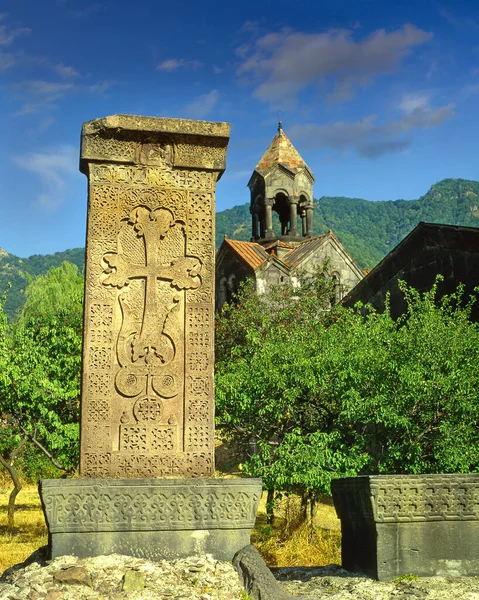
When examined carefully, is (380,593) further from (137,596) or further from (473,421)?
(473,421)

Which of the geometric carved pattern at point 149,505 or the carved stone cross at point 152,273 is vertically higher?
the carved stone cross at point 152,273

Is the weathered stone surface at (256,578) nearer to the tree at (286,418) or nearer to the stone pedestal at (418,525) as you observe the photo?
the stone pedestal at (418,525)

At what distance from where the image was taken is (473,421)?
8.50 meters

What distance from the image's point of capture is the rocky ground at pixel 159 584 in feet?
13.2

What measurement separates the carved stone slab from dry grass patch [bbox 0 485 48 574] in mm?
4191

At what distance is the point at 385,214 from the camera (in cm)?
9875

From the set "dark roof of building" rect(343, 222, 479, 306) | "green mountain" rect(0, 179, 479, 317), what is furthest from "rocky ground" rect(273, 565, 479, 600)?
"green mountain" rect(0, 179, 479, 317)

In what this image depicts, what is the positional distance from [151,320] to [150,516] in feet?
4.35

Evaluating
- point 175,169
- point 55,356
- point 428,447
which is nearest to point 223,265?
point 55,356

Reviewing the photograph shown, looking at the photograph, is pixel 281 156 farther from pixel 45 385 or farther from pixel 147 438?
pixel 147 438

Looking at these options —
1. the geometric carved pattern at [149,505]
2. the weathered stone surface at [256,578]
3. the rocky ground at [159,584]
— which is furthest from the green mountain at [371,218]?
the weathered stone surface at [256,578]

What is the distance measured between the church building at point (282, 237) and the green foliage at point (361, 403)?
47.0 ft

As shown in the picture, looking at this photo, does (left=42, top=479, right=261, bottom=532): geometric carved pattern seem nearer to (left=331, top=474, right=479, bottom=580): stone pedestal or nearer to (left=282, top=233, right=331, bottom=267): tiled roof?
(left=331, top=474, right=479, bottom=580): stone pedestal

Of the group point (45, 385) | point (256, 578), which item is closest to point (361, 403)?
point (256, 578)
